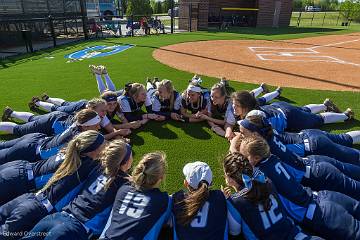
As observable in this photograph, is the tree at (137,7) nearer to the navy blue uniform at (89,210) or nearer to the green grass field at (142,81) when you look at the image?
the green grass field at (142,81)

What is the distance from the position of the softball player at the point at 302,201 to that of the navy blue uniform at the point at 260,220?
0.26 m

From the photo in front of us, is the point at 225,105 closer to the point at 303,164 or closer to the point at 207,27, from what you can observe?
the point at 303,164

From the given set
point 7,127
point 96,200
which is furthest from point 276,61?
point 96,200

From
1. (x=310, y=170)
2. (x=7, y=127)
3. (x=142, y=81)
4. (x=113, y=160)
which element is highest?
(x=113, y=160)

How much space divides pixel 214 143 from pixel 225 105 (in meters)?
0.90

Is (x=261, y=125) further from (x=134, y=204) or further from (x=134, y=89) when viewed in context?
(x=134, y=89)

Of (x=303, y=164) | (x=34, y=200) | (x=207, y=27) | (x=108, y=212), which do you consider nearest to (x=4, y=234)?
(x=34, y=200)

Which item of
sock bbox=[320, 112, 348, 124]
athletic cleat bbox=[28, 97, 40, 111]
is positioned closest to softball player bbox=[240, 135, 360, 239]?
sock bbox=[320, 112, 348, 124]

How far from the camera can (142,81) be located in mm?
8719

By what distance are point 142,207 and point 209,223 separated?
60cm

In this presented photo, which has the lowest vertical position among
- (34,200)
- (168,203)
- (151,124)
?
(151,124)

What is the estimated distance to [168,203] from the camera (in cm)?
277

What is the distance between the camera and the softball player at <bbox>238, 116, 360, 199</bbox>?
3.38 m

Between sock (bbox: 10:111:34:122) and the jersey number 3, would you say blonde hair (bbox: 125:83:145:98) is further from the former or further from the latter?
the jersey number 3
